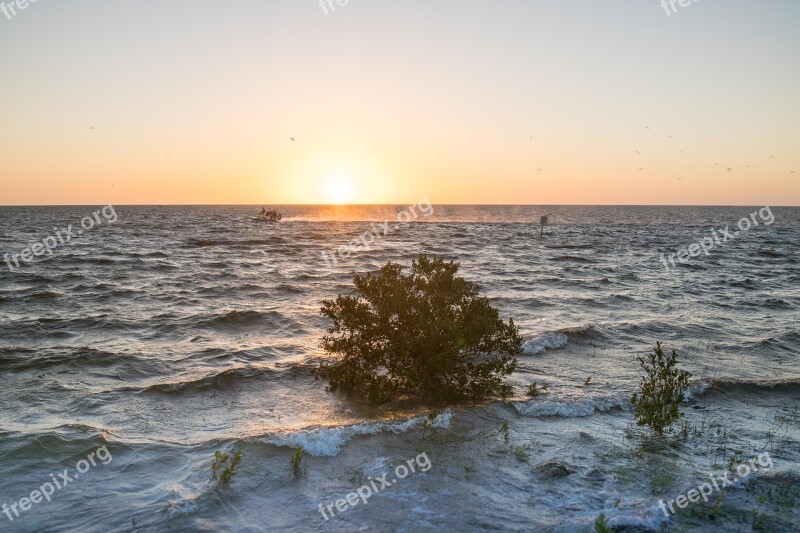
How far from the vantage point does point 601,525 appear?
5.39 meters

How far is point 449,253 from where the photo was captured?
148ft

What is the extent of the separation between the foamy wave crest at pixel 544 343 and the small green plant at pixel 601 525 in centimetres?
856

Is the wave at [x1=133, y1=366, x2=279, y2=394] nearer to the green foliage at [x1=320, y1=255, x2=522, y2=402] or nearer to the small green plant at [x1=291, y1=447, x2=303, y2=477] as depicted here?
the green foliage at [x1=320, y1=255, x2=522, y2=402]

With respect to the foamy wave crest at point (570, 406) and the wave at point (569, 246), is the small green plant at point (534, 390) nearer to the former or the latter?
the foamy wave crest at point (570, 406)

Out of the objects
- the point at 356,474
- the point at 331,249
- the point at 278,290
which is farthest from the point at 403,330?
the point at 331,249

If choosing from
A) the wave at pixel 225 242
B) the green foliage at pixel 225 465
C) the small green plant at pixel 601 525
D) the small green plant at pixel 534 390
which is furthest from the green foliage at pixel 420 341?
the wave at pixel 225 242

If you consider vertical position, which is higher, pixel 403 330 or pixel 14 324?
pixel 403 330

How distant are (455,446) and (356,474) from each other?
1648mm

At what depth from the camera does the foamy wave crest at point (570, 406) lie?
31.2ft

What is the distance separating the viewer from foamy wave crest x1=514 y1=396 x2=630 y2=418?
31.2 feet

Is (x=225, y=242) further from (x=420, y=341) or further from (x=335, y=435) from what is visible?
(x=335, y=435)

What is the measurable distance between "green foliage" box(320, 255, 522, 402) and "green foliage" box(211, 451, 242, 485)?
11.6ft

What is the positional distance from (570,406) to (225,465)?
6.02 meters

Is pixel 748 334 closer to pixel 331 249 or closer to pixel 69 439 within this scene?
pixel 69 439
